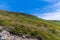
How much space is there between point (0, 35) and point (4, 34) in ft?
2.67

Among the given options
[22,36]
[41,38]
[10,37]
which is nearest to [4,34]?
[10,37]

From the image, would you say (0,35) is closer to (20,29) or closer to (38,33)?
(20,29)

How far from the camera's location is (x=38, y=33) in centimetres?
2825

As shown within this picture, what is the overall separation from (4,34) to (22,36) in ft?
7.88

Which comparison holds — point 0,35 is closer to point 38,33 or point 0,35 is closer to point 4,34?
point 4,34

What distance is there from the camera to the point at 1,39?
23922mm

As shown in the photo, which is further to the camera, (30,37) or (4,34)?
(30,37)

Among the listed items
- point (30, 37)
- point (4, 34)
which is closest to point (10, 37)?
point (4, 34)

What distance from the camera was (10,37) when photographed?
25297 millimetres

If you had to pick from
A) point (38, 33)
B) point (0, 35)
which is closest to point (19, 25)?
point (38, 33)

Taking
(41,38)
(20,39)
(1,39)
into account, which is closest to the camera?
(1,39)

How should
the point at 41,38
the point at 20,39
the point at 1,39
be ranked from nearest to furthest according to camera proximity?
the point at 1,39 < the point at 20,39 < the point at 41,38

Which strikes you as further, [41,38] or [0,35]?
[41,38]

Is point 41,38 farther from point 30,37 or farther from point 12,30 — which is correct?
point 12,30
